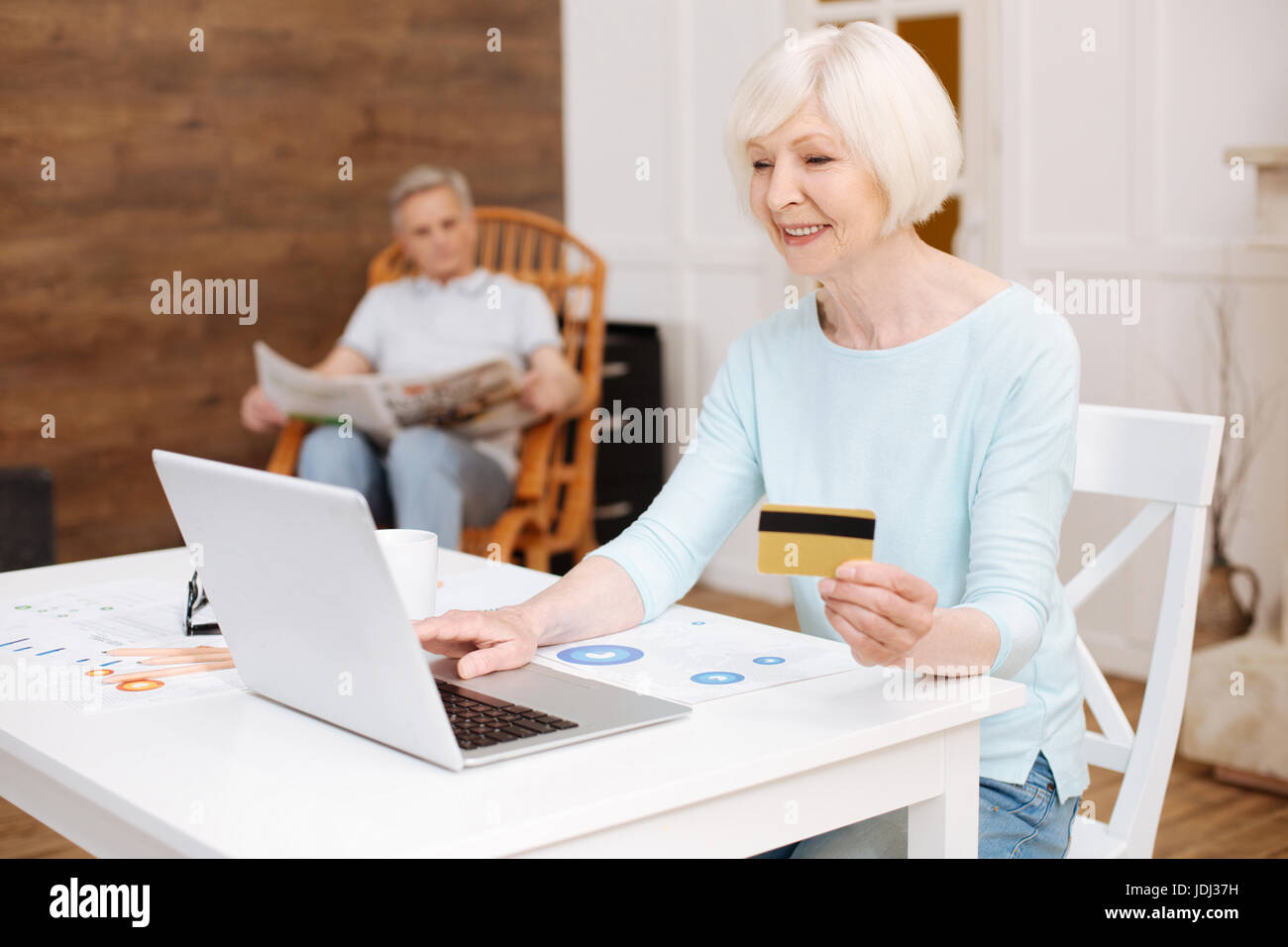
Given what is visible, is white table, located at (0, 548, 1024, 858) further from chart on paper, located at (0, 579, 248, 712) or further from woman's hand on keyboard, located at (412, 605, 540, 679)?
woman's hand on keyboard, located at (412, 605, 540, 679)

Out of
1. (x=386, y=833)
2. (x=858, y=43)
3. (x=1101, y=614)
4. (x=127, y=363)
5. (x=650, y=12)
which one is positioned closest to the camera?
(x=386, y=833)

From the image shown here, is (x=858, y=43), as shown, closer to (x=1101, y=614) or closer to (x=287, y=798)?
(x=287, y=798)

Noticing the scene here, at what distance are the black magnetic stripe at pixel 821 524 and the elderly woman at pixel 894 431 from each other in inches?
7.8

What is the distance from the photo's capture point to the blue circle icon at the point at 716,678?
3.90 ft

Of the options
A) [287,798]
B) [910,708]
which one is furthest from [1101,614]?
[287,798]

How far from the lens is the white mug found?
131 cm

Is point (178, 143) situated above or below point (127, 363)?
above

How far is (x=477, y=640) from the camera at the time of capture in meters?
1.26

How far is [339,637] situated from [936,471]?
25.9 inches

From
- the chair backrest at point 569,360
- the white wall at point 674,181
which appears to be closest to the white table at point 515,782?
the chair backrest at point 569,360

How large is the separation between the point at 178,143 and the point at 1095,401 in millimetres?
2339

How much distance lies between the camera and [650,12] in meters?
4.23

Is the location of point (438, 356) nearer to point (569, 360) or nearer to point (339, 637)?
point (569, 360)

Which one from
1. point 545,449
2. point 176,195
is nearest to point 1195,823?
point 545,449
